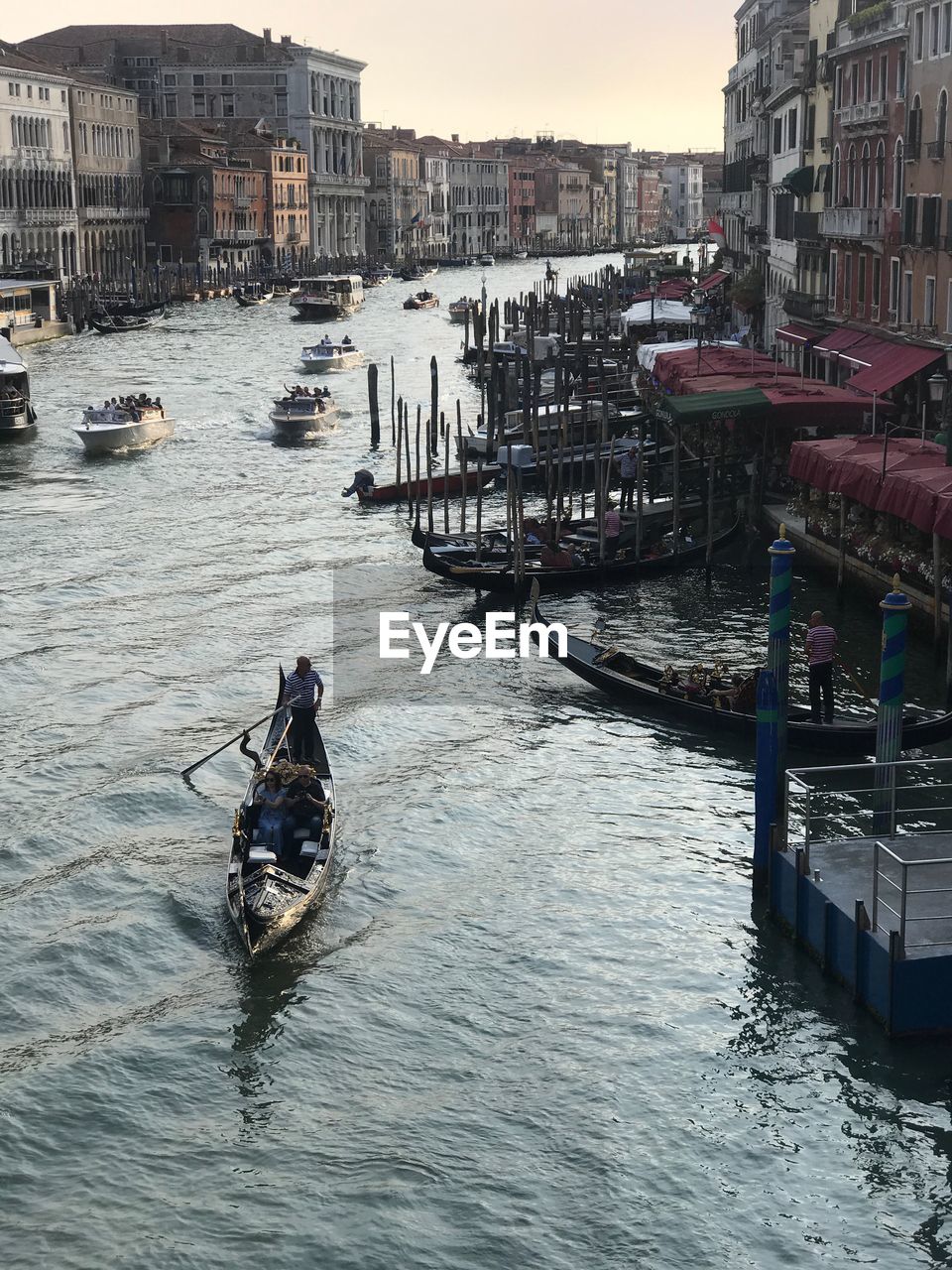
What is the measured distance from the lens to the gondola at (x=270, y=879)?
42.5 feet

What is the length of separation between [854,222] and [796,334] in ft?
16.3

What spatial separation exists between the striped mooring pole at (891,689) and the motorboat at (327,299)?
69796mm

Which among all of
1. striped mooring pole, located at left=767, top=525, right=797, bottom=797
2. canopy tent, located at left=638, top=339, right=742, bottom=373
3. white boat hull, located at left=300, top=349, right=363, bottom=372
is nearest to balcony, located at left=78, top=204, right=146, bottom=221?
white boat hull, located at left=300, top=349, right=363, bottom=372

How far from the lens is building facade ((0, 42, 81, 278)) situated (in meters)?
78.2

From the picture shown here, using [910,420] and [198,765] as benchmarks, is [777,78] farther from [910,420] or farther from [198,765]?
[198,765]

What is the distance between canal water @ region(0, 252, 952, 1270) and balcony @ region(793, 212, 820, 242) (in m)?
18.8

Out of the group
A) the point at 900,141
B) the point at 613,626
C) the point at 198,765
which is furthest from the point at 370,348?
the point at 198,765

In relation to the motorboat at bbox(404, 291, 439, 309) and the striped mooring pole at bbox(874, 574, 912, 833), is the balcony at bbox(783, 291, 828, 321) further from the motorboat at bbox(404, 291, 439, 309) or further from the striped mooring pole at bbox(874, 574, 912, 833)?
the motorboat at bbox(404, 291, 439, 309)

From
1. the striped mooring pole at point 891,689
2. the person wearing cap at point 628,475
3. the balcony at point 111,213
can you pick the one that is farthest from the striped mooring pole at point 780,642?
the balcony at point 111,213

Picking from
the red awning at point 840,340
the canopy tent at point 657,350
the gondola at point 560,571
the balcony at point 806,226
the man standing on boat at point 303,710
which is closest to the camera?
the man standing on boat at point 303,710

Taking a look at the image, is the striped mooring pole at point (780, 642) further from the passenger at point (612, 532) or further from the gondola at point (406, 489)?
the gondola at point (406, 489)

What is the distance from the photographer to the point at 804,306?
3922 centimetres

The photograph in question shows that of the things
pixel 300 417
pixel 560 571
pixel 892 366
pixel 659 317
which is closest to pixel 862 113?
pixel 892 366

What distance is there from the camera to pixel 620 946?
13195 millimetres
